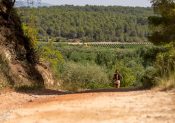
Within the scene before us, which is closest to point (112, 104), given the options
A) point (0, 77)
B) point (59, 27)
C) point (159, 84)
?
point (159, 84)

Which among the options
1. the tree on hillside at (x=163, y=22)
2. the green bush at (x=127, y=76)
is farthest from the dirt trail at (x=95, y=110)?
the green bush at (x=127, y=76)

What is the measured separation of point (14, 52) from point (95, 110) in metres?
10.1

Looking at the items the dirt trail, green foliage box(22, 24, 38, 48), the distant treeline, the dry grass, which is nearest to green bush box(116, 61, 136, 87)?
green foliage box(22, 24, 38, 48)

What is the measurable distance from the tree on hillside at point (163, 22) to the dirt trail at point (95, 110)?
22.4 ft

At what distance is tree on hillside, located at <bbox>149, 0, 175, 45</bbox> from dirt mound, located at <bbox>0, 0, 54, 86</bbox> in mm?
5371

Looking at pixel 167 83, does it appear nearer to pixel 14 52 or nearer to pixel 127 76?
pixel 14 52

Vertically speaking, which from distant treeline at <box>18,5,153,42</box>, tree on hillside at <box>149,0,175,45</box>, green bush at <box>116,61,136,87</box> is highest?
tree on hillside at <box>149,0,175,45</box>

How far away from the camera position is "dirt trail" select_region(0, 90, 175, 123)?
962 centimetres

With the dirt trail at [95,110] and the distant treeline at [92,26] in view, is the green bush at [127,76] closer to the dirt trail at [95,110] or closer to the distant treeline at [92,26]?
the distant treeline at [92,26]

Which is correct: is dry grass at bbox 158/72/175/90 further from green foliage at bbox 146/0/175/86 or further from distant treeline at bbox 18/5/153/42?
distant treeline at bbox 18/5/153/42

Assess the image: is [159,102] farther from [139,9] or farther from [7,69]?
[139,9]

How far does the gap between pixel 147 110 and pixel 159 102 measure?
1046 mm

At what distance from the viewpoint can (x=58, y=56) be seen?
53.6 metres

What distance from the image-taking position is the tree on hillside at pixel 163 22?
1924 centimetres
